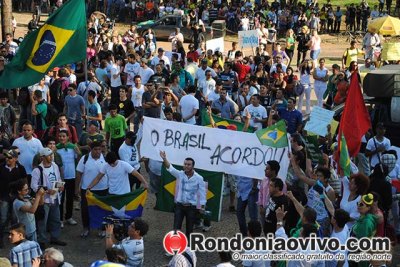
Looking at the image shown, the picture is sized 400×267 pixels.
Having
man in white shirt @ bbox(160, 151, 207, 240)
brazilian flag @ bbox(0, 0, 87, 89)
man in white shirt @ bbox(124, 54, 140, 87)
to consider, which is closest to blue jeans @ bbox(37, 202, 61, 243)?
man in white shirt @ bbox(160, 151, 207, 240)

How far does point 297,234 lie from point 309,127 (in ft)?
15.4

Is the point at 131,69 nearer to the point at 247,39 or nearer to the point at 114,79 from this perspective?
the point at 114,79

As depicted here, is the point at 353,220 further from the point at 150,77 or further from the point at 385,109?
the point at 150,77

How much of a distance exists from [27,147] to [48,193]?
4.10 ft

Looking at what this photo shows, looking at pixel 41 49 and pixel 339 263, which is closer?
pixel 339 263

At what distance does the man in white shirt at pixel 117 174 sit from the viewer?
37.7 feet

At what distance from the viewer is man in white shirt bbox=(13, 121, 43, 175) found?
1215 cm

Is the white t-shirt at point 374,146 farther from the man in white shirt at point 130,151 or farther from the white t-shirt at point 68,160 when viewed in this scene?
the white t-shirt at point 68,160

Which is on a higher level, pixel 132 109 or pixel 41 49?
pixel 41 49

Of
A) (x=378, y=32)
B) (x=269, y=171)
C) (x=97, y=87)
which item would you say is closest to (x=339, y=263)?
(x=269, y=171)

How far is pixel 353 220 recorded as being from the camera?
10000 millimetres

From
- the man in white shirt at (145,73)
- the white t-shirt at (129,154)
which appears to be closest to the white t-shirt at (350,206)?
the white t-shirt at (129,154)

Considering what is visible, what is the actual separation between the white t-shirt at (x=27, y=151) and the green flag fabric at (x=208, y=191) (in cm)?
195

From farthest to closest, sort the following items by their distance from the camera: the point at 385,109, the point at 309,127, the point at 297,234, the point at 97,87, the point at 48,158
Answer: the point at 97,87
the point at 385,109
the point at 309,127
the point at 48,158
the point at 297,234
